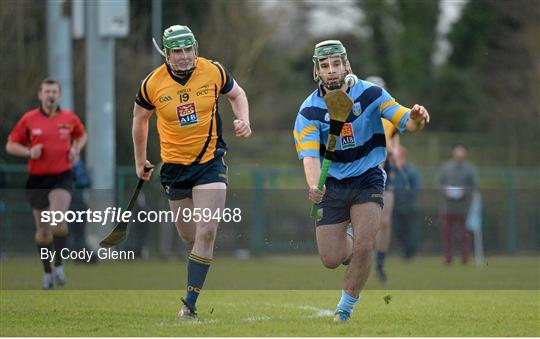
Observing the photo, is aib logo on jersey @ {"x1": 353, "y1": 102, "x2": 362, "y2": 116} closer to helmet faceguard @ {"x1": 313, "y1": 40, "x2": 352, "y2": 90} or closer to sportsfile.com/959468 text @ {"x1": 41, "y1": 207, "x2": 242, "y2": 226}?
helmet faceguard @ {"x1": 313, "y1": 40, "x2": 352, "y2": 90}

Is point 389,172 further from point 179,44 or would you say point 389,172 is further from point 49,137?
point 179,44

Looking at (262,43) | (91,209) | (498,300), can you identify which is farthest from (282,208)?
(498,300)

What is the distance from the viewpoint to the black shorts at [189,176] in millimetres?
9609

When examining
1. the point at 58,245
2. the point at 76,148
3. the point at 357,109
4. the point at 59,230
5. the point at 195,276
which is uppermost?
the point at 357,109

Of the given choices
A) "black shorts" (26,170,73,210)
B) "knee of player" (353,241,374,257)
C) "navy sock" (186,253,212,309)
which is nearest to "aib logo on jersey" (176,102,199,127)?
"navy sock" (186,253,212,309)

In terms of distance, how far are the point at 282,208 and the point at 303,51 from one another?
1738 cm

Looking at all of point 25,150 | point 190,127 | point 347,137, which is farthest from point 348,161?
point 25,150

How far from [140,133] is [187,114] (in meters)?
0.48

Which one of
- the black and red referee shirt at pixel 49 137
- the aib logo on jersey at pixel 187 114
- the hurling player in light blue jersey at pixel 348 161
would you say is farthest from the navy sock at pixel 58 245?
the hurling player in light blue jersey at pixel 348 161

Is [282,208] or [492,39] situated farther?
[492,39]

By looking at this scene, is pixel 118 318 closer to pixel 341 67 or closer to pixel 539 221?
pixel 341 67

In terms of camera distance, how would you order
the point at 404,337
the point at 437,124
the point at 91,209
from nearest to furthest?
the point at 404,337 → the point at 91,209 → the point at 437,124

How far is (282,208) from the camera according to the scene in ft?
75.4

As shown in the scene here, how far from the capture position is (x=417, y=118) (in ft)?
28.2
